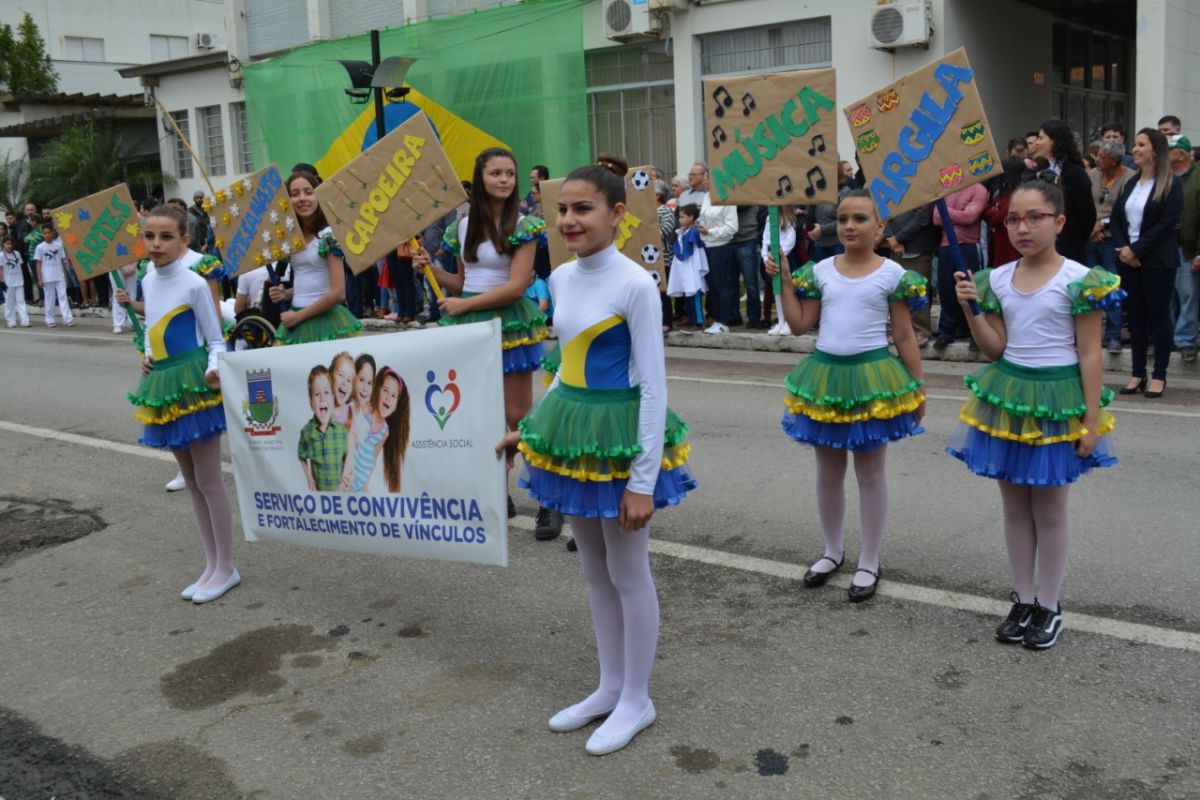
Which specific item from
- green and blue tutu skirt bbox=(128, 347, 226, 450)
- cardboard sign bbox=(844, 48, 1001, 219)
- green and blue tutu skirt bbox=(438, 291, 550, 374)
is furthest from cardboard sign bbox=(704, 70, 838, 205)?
green and blue tutu skirt bbox=(128, 347, 226, 450)

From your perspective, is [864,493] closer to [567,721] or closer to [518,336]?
[567,721]

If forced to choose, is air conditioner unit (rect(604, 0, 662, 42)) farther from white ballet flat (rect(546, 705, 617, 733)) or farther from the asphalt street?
white ballet flat (rect(546, 705, 617, 733))

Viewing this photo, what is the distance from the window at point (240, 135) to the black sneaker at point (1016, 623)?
27017mm

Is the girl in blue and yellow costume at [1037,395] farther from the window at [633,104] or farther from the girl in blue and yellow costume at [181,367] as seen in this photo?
the window at [633,104]

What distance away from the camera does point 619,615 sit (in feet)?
13.4

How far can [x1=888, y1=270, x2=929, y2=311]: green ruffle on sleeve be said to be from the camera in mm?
4992

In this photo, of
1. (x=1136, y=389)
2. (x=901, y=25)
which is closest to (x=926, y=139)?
(x=1136, y=389)

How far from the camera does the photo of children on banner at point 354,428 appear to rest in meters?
4.67

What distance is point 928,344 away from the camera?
1189 cm

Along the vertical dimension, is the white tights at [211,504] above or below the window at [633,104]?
below

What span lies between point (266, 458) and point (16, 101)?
1420 inches

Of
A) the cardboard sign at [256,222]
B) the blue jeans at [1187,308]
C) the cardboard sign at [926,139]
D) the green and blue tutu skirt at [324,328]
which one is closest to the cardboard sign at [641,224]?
the green and blue tutu skirt at [324,328]

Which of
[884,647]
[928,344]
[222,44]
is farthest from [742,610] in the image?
[222,44]

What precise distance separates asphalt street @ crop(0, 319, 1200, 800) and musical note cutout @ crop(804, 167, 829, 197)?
1.82m
